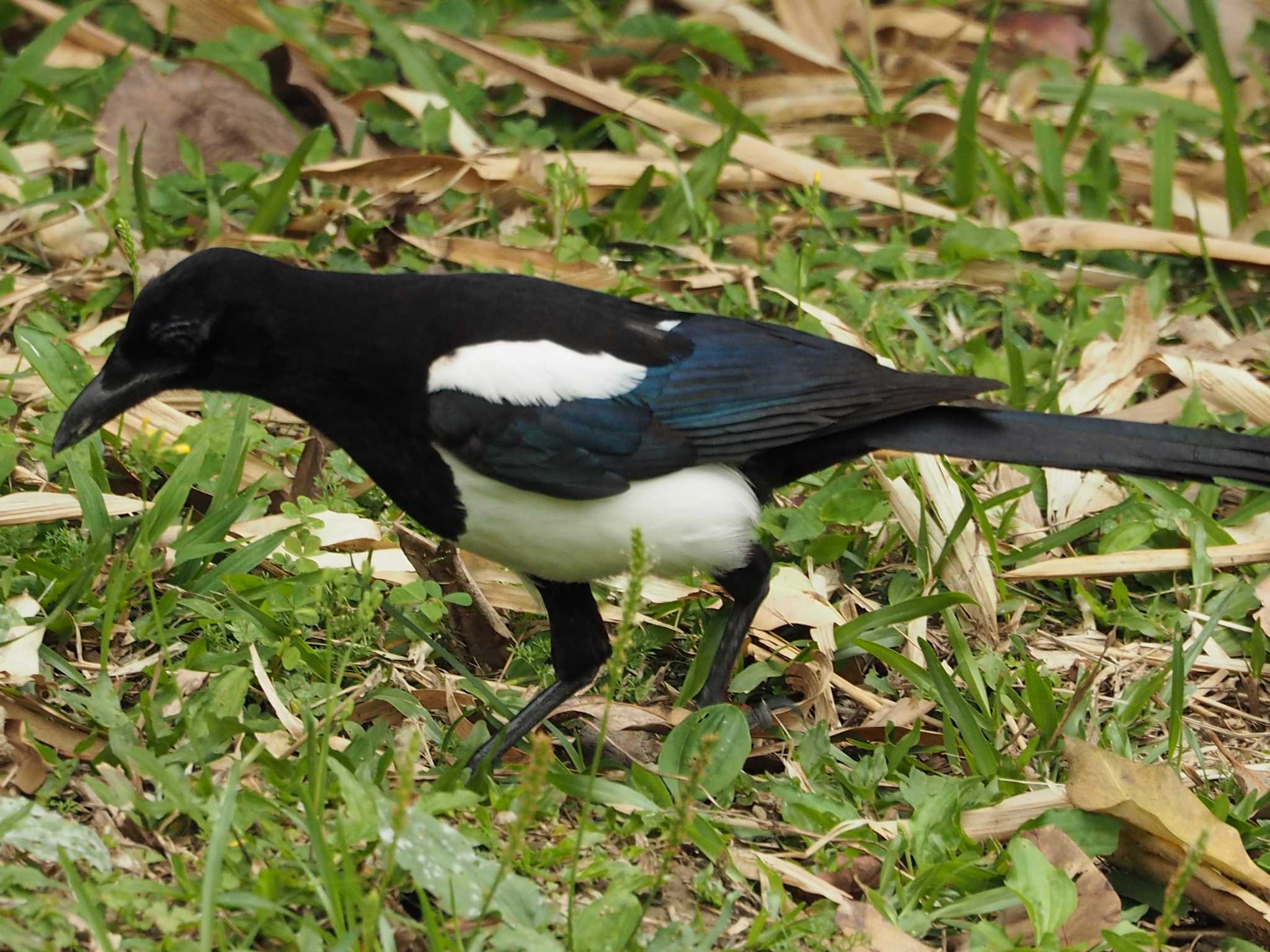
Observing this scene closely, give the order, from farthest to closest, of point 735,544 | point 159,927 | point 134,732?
point 735,544 → point 134,732 → point 159,927

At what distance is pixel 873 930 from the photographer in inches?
103

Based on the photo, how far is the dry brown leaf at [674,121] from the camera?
17.1ft

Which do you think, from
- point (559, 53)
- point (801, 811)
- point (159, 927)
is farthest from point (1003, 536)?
point (559, 53)

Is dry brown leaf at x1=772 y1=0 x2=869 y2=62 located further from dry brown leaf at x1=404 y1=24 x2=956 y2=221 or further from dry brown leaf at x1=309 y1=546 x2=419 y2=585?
dry brown leaf at x1=309 y1=546 x2=419 y2=585

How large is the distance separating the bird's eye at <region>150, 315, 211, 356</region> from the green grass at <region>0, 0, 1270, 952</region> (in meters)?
0.37

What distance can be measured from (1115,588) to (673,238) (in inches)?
71.5

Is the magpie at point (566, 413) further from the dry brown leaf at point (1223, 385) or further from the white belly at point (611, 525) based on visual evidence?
the dry brown leaf at point (1223, 385)

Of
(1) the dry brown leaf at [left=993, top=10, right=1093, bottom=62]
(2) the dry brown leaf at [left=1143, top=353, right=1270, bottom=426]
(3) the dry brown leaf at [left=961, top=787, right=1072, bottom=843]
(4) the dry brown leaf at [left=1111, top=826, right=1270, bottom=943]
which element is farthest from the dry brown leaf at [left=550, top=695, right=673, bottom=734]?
(1) the dry brown leaf at [left=993, top=10, right=1093, bottom=62]

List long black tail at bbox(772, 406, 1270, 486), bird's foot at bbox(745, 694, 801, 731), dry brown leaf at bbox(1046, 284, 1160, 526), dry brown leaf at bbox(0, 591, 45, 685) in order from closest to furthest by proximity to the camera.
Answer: dry brown leaf at bbox(0, 591, 45, 685), long black tail at bbox(772, 406, 1270, 486), bird's foot at bbox(745, 694, 801, 731), dry brown leaf at bbox(1046, 284, 1160, 526)

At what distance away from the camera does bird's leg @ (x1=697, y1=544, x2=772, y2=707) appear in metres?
3.37

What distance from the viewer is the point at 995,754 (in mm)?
3174

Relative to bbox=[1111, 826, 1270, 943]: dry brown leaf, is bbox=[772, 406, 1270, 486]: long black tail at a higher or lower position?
higher

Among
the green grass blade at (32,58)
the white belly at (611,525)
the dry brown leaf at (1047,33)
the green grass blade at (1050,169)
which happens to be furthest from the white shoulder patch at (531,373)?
the dry brown leaf at (1047,33)

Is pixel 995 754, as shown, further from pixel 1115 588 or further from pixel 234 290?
pixel 234 290
